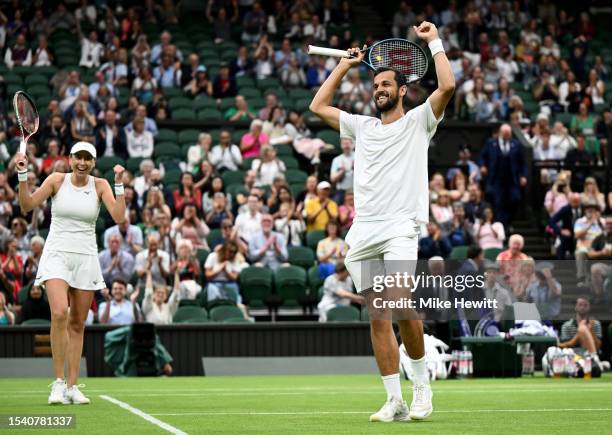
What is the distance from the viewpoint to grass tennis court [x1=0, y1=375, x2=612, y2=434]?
7.14m

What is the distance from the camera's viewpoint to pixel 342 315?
17.3 meters

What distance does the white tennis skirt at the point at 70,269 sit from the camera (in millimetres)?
9492

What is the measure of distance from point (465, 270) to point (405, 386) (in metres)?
4.56

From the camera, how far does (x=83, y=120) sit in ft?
68.9

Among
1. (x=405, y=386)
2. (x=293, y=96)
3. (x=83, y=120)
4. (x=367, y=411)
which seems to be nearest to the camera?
(x=367, y=411)

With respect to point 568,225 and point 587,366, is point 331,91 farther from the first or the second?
point 568,225

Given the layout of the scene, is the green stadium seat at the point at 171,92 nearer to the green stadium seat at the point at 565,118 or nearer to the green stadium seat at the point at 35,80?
the green stadium seat at the point at 35,80

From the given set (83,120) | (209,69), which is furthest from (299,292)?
(209,69)

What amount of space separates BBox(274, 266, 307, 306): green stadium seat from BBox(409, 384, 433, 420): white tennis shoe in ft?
34.5

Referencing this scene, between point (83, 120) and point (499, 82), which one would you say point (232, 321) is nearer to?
point (83, 120)

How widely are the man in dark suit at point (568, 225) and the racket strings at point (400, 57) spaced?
1241cm

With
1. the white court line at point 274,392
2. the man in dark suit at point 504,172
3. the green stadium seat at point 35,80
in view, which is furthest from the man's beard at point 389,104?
the green stadium seat at point 35,80

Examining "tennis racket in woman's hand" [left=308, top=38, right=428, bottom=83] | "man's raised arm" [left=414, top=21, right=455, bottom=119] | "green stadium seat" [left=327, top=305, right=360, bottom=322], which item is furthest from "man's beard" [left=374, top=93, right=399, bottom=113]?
"green stadium seat" [left=327, top=305, right=360, bottom=322]

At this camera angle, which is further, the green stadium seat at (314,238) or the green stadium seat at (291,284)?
the green stadium seat at (314,238)
